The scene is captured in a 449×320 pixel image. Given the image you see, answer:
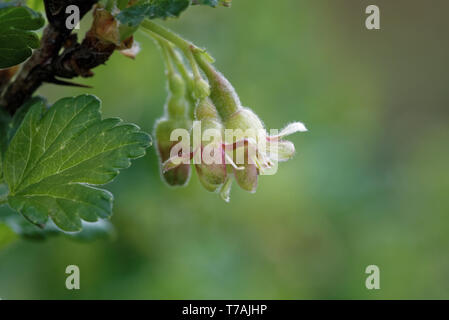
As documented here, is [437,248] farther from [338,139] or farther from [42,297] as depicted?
[42,297]

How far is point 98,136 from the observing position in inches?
30.1

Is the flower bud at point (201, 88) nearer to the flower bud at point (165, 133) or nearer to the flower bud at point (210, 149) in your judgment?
the flower bud at point (210, 149)

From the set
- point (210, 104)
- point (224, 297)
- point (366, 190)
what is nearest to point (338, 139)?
point (366, 190)

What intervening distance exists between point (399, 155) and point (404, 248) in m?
0.91

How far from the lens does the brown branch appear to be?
0.75 metres

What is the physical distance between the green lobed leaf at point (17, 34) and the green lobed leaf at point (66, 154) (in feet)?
0.22

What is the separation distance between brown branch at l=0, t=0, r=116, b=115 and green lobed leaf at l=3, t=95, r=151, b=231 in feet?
0.17

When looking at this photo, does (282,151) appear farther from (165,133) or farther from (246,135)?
(165,133)

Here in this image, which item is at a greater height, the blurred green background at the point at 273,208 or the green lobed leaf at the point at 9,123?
the blurred green background at the point at 273,208

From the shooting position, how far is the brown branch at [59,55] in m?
0.75

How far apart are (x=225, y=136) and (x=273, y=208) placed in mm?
1420

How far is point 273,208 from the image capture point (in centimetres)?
222

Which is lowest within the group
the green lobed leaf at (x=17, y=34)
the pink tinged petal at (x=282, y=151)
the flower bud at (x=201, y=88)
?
the pink tinged petal at (x=282, y=151)

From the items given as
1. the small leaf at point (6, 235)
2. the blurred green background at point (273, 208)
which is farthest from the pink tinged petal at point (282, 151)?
the blurred green background at point (273, 208)
